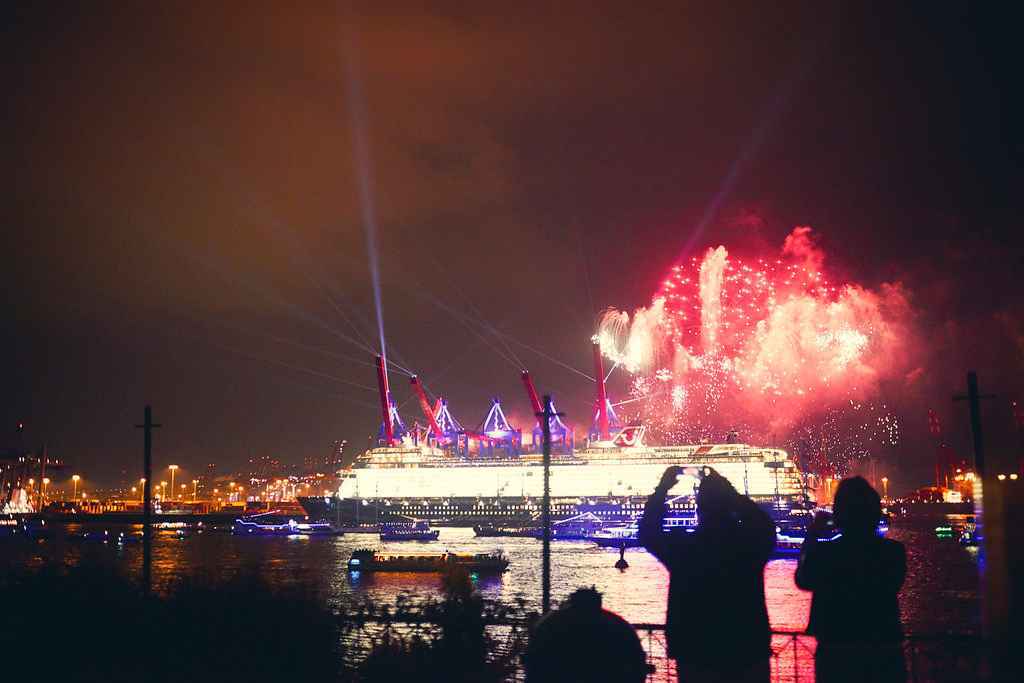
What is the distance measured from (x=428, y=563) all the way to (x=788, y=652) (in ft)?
92.4

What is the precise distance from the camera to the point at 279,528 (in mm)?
91812

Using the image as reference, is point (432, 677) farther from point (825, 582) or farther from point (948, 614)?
point (948, 614)

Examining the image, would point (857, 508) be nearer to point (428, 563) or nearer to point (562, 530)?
point (428, 563)

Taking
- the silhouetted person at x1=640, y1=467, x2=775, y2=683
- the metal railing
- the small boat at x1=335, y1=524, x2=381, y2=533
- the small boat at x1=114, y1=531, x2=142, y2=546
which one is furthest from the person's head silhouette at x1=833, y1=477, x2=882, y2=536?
the small boat at x1=335, y1=524, x2=381, y2=533

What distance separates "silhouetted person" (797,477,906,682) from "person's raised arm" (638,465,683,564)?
2.56 ft

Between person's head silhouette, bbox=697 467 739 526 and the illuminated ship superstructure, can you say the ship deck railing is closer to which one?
person's head silhouette, bbox=697 467 739 526

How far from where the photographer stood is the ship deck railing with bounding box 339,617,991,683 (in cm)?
960

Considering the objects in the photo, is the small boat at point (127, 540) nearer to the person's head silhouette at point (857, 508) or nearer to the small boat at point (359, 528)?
the small boat at point (359, 528)

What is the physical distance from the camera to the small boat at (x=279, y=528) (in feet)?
283

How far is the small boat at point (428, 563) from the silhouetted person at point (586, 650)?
31835 mm

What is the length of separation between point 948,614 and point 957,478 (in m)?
142

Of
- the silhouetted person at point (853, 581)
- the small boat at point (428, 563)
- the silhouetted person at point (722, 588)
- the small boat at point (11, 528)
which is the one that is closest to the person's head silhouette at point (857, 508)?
the silhouetted person at point (853, 581)

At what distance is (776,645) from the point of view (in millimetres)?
12531

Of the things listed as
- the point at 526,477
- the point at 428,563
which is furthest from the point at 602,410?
the point at 428,563
